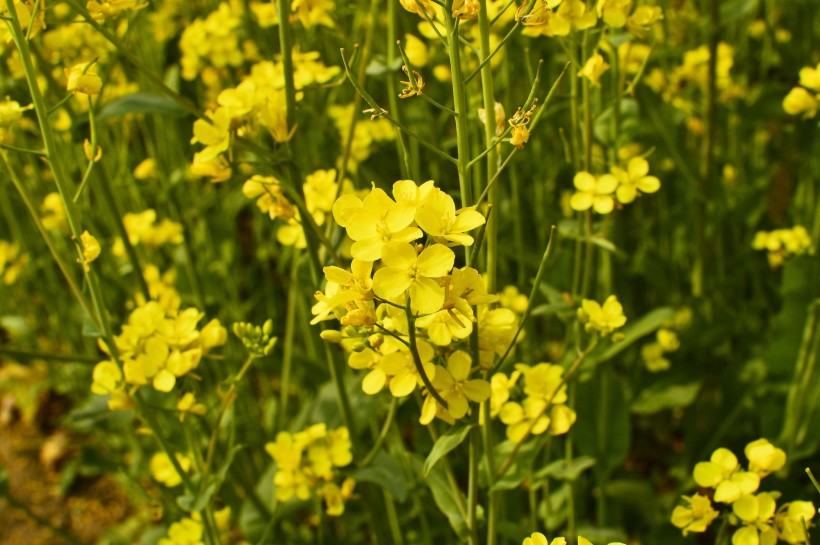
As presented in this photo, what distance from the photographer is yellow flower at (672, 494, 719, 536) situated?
56.4 inches

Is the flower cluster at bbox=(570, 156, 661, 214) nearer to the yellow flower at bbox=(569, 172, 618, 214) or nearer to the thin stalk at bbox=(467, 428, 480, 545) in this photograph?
the yellow flower at bbox=(569, 172, 618, 214)

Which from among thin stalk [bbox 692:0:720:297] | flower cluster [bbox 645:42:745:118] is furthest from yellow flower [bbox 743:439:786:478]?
flower cluster [bbox 645:42:745:118]

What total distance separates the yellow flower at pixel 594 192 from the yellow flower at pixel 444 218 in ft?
2.04

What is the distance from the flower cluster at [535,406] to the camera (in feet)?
4.97

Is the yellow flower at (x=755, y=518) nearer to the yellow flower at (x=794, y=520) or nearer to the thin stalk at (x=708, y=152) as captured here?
the yellow flower at (x=794, y=520)

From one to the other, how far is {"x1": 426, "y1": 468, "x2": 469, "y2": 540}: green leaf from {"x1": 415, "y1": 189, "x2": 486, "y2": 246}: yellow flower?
1.89ft

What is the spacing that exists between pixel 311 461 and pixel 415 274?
0.88 m

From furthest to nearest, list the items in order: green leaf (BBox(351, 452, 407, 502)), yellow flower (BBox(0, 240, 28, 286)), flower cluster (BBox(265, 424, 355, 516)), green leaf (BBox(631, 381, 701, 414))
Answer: yellow flower (BBox(0, 240, 28, 286)) < green leaf (BBox(631, 381, 701, 414)) < flower cluster (BBox(265, 424, 355, 516)) < green leaf (BBox(351, 452, 407, 502))

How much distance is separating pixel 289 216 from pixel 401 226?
1.78 feet

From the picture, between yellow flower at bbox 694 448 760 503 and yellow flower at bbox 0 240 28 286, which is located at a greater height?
yellow flower at bbox 694 448 760 503

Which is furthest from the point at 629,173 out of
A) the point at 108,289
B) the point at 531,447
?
the point at 108,289

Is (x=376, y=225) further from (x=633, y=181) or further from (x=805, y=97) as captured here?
(x=805, y=97)

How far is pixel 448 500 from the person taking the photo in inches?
58.9

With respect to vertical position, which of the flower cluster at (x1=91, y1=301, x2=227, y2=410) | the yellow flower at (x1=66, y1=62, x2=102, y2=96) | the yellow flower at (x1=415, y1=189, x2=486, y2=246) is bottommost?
the flower cluster at (x1=91, y1=301, x2=227, y2=410)
